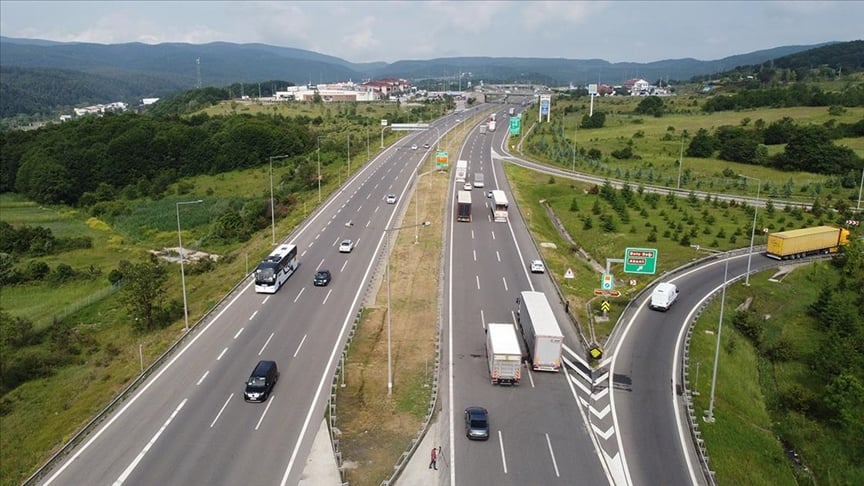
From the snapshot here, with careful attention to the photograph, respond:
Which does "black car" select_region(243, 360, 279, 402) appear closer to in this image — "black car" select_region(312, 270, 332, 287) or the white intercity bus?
the white intercity bus

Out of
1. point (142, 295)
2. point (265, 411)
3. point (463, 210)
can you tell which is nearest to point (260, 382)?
point (265, 411)

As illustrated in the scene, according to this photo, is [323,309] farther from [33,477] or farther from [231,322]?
[33,477]

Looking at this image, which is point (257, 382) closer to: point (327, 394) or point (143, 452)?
point (327, 394)

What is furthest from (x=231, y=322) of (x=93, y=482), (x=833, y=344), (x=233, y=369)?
(x=833, y=344)

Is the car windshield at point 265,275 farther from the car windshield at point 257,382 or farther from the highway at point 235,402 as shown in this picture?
the car windshield at point 257,382

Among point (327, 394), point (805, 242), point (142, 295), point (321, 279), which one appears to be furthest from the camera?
point (805, 242)

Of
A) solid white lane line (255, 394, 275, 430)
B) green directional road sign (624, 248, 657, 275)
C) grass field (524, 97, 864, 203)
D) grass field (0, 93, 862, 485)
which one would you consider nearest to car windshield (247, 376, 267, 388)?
solid white lane line (255, 394, 275, 430)
